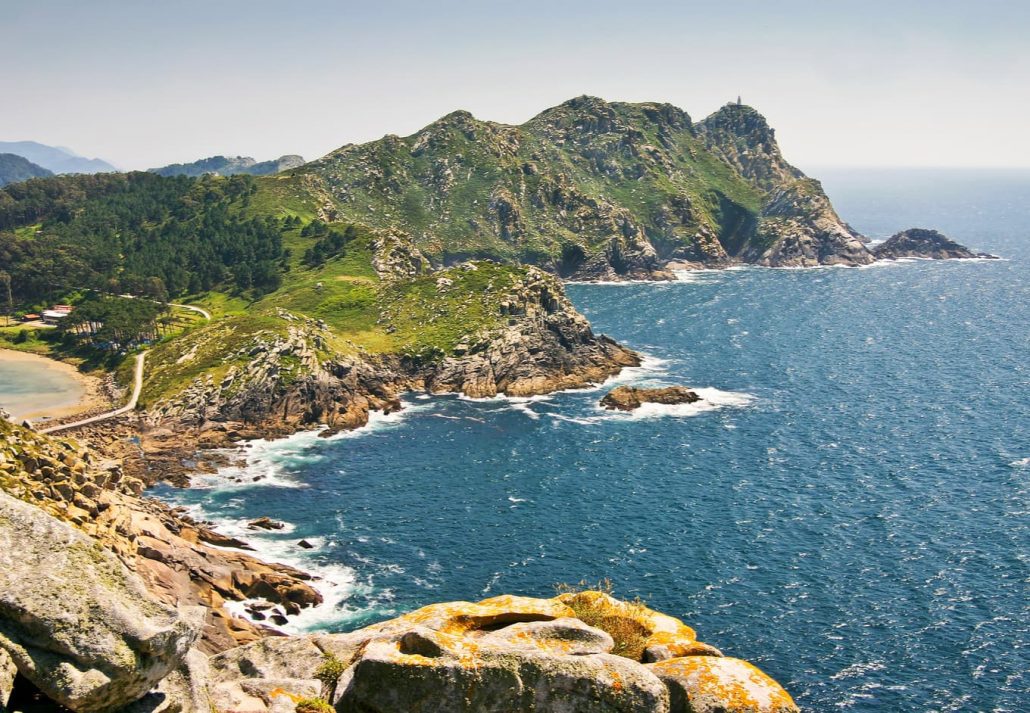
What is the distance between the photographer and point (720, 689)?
957 inches

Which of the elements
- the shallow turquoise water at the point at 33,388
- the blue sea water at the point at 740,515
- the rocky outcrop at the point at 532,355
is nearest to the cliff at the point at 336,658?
the blue sea water at the point at 740,515

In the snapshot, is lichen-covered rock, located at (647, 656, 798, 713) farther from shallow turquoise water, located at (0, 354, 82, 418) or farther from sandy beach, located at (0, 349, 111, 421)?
shallow turquoise water, located at (0, 354, 82, 418)

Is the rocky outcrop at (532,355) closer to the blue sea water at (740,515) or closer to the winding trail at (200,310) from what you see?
the blue sea water at (740,515)

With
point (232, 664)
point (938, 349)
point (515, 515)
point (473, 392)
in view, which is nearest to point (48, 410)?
point (473, 392)

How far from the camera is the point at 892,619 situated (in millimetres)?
76812

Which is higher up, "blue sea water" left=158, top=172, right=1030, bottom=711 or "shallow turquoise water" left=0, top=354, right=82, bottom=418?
"shallow turquoise water" left=0, top=354, right=82, bottom=418

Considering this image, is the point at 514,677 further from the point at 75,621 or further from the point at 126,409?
the point at 126,409

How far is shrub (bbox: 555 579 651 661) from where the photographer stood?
2852 centimetres

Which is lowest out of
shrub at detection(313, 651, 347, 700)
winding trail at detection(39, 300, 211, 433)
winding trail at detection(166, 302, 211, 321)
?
winding trail at detection(39, 300, 211, 433)

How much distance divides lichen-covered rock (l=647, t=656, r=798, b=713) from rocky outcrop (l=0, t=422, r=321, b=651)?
46.9 meters

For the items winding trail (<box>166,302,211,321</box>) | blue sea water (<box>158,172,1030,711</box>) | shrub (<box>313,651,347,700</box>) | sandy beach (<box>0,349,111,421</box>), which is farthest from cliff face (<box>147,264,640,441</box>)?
shrub (<box>313,651,347,700</box>)

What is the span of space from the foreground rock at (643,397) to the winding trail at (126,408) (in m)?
88.4

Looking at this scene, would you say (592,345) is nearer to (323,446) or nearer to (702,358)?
(702,358)

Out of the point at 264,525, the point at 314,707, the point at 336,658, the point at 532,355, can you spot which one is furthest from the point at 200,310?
the point at 314,707
